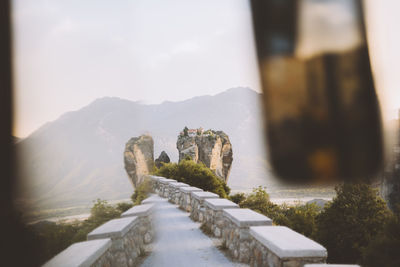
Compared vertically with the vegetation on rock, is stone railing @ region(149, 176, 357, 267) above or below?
below

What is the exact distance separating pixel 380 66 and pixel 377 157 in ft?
7.61

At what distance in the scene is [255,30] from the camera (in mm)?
10273

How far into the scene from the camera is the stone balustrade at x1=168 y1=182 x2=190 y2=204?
11172mm

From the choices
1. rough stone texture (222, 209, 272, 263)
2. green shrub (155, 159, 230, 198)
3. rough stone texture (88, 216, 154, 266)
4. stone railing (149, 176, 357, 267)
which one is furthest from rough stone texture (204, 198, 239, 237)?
green shrub (155, 159, 230, 198)

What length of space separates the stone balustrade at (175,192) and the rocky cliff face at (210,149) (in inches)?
1062

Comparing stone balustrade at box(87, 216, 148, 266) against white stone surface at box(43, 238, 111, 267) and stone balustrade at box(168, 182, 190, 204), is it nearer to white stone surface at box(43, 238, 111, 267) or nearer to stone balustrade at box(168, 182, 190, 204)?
white stone surface at box(43, 238, 111, 267)

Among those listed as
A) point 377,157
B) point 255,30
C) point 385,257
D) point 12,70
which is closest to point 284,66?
point 255,30

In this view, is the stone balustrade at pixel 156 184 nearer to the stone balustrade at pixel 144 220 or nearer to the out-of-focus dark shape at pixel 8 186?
the stone balustrade at pixel 144 220

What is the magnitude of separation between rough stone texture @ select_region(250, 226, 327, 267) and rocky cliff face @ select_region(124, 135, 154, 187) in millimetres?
34824

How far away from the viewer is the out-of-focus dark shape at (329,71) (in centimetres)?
880

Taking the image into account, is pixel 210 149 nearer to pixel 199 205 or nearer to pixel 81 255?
pixel 199 205

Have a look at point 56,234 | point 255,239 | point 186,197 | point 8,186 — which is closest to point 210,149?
point 186,197

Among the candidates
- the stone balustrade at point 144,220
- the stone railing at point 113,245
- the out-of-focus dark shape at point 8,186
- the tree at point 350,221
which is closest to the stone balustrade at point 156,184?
the stone balustrade at point 144,220

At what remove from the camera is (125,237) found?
14.6 ft
